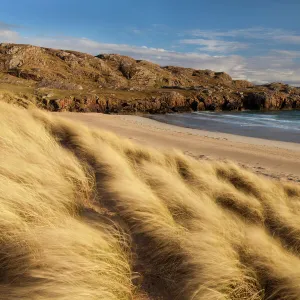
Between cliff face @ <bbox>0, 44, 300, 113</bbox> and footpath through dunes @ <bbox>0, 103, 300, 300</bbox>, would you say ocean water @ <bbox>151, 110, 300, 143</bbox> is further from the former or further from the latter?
footpath through dunes @ <bbox>0, 103, 300, 300</bbox>

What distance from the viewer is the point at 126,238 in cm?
349

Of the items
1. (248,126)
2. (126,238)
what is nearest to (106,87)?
(248,126)

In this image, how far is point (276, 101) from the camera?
70.2 meters

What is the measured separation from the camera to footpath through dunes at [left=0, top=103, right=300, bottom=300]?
2432mm

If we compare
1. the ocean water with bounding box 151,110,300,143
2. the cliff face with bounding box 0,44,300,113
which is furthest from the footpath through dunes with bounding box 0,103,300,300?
the cliff face with bounding box 0,44,300,113

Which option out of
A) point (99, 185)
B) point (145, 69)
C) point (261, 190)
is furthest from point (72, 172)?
point (145, 69)

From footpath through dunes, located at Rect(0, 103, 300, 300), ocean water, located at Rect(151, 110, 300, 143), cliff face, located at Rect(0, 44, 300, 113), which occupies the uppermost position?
cliff face, located at Rect(0, 44, 300, 113)

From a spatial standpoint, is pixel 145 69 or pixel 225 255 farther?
pixel 145 69

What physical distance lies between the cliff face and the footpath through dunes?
34.5m

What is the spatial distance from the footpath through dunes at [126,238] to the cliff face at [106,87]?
34.5 m

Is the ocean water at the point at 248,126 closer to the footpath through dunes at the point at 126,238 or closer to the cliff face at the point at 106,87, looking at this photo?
the cliff face at the point at 106,87

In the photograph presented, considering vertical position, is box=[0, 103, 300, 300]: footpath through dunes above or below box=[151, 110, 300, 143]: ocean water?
below

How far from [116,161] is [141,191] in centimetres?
184

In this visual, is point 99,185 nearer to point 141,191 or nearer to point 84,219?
point 141,191
